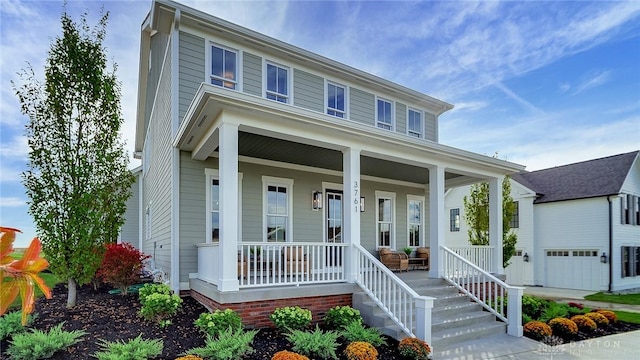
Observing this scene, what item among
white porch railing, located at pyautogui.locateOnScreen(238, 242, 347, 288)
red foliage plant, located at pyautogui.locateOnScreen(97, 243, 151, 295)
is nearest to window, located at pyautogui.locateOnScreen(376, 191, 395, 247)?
white porch railing, located at pyautogui.locateOnScreen(238, 242, 347, 288)

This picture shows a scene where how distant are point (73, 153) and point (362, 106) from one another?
329 inches

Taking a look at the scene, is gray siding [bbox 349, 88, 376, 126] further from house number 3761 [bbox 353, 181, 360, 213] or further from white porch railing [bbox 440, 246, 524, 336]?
white porch railing [bbox 440, 246, 524, 336]

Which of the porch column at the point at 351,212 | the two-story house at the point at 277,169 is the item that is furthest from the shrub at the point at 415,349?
the porch column at the point at 351,212

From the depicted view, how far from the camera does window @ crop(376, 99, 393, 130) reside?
42.0 ft

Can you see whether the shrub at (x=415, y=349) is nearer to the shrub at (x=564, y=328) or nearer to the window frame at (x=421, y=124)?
the shrub at (x=564, y=328)

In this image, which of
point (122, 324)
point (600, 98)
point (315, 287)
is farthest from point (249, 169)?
point (600, 98)

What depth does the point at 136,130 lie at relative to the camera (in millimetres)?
19188

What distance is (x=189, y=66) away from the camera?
29.6ft

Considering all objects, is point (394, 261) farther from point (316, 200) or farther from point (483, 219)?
point (483, 219)

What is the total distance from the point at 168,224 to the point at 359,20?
6.96 metres

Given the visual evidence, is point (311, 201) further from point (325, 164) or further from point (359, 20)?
point (359, 20)

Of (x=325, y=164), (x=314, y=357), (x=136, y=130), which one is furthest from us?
(x=136, y=130)

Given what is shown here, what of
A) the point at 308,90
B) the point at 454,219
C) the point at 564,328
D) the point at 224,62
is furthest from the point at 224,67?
the point at 454,219

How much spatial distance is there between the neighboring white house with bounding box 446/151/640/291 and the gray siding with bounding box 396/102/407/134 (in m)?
10.9
